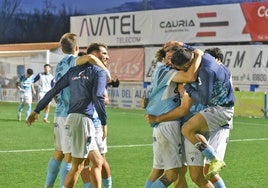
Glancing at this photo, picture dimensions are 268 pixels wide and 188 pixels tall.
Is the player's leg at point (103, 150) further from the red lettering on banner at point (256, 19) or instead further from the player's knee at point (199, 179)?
the red lettering on banner at point (256, 19)

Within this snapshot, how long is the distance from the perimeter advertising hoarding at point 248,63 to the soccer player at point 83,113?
2287 cm

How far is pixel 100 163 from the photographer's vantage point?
25.5 ft

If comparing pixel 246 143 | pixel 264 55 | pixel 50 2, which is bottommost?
pixel 246 143

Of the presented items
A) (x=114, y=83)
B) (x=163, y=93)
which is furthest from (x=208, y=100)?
(x=114, y=83)

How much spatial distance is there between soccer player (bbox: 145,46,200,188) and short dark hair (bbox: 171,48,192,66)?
0.26 metres

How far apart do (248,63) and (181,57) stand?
2427cm

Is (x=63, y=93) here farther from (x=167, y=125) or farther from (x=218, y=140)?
(x=218, y=140)

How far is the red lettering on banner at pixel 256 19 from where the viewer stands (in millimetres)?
30391

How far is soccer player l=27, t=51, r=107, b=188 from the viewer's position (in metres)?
7.52

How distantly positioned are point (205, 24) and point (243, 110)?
6.42 m

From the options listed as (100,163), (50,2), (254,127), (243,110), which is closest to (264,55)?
(243,110)

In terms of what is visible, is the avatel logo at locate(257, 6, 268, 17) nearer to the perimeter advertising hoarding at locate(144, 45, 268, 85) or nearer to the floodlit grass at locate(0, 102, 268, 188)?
the perimeter advertising hoarding at locate(144, 45, 268, 85)

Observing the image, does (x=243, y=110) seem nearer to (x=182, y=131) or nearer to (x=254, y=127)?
(x=254, y=127)

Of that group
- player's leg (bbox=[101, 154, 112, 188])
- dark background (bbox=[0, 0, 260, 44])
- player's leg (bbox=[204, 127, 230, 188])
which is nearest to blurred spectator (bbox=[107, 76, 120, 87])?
player's leg (bbox=[101, 154, 112, 188])
